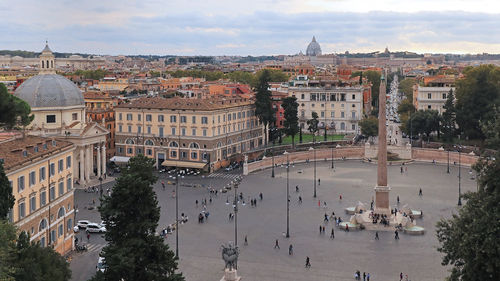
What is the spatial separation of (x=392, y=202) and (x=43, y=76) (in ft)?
111

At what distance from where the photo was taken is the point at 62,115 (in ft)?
188

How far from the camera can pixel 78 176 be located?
5772cm

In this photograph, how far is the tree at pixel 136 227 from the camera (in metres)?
23.5

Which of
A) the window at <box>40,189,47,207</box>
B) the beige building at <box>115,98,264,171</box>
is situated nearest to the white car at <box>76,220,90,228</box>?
the window at <box>40,189,47,207</box>

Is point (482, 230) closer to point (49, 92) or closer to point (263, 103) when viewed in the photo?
point (49, 92)

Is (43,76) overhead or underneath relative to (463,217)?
overhead

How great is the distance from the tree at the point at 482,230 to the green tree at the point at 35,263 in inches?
541

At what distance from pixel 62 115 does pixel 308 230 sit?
→ 2787 cm

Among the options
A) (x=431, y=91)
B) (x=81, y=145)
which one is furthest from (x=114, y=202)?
(x=431, y=91)

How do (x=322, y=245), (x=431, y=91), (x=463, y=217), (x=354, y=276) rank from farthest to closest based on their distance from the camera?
(x=431, y=91) < (x=322, y=245) < (x=354, y=276) < (x=463, y=217)

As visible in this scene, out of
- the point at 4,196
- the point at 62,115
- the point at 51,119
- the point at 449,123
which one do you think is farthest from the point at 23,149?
the point at 449,123

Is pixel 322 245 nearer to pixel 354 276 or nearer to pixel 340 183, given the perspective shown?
pixel 354 276

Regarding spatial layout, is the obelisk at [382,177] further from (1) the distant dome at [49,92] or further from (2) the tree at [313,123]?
(2) the tree at [313,123]

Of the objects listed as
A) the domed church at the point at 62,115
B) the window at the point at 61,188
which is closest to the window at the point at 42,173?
the window at the point at 61,188
